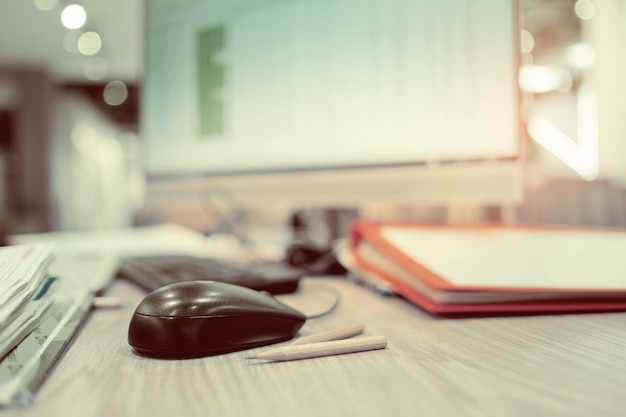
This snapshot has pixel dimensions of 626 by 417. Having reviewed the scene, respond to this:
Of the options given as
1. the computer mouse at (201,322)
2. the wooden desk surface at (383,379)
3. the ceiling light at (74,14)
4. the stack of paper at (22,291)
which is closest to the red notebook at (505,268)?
the wooden desk surface at (383,379)

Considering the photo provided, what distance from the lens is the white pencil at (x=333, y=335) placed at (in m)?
0.31

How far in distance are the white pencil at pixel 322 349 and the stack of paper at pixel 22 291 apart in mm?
133

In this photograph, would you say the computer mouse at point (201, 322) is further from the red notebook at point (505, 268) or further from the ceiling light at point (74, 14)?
the ceiling light at point (74, 14)

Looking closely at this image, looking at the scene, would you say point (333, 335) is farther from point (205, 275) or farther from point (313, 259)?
point (313, 259)

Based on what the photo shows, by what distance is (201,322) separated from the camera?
29 cm

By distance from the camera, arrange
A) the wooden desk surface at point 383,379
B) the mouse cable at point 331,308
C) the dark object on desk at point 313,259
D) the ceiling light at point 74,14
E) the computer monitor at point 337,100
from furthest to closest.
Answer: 1. the ceiling light at point 74,14
2. the dark object on desk at point 313,259
3. the computer monitor at point 337,100
4. the mouse cable at point 331,308
5. the wooden desk surface at point 383,379

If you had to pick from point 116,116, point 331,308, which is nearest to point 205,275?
point 331,308

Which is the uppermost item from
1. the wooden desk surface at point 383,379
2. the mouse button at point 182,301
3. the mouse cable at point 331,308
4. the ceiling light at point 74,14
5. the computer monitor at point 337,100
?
the ceiling light at point 74,14

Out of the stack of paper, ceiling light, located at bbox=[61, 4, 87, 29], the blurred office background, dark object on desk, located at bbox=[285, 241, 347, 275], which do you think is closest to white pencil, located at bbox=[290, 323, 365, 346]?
the stack of paper

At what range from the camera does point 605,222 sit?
3.48ft

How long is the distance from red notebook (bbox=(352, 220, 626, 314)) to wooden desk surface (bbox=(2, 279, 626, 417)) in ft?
0.14

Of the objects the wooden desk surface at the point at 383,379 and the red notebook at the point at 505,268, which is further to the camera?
the red notebook at the point at 505,268

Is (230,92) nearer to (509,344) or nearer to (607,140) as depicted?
(509,344)

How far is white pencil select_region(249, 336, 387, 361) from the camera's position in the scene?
0.28 meters
